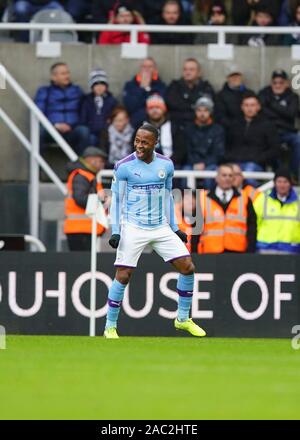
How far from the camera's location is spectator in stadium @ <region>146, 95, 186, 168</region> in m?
20.5

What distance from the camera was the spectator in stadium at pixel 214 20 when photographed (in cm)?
2223

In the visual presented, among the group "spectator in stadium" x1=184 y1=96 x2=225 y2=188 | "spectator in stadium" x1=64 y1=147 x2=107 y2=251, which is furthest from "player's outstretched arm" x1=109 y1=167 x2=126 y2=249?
"spectator in stadium" x1=184 y1=96 x2=225 y2=188

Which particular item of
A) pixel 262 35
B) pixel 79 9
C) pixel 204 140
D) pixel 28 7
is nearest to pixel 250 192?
pixel 204 140

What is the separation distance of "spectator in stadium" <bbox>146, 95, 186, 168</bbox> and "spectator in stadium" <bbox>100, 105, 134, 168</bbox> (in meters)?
0.35

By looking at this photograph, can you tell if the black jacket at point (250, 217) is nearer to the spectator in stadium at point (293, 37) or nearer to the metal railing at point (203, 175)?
the metal railing at point (203, 175)

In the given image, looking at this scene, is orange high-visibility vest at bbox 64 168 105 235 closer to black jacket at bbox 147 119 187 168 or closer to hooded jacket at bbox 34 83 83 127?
black jacket at bbox 147 119 187 168

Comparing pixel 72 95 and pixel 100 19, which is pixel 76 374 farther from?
pixel 100 19

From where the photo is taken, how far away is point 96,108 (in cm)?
2098

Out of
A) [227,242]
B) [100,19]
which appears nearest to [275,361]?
[227,242]

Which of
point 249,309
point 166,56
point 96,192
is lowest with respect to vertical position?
point 249,309

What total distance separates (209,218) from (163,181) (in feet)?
9.79

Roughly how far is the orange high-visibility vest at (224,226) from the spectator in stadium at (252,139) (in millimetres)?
1867

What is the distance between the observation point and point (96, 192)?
61.5ft

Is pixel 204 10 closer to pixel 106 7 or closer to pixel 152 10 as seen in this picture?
pixel 152 10
